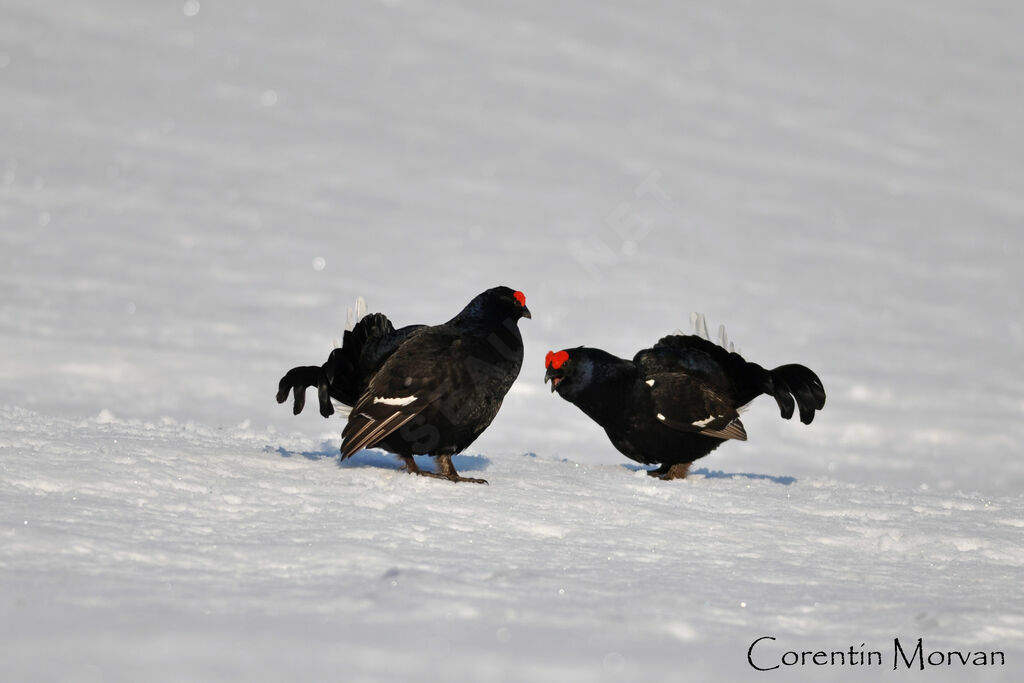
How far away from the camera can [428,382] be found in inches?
221

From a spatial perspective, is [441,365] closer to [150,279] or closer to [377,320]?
[377,320]

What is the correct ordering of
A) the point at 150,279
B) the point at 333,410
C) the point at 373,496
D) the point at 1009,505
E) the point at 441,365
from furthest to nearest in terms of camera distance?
1. the point at 150,279
2. the point at 1009,505
3. the point at 333,410
4. the point at 441,365
5. the point at 373,496

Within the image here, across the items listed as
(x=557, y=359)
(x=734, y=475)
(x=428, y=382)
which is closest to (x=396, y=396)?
(x=428, y=382)

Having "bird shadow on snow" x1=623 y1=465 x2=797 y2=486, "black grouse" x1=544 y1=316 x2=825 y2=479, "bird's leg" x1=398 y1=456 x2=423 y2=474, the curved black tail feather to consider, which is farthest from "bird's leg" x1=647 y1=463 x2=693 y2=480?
Result: "bird's leg" x1=398 y1=456 x2=423 y2=474

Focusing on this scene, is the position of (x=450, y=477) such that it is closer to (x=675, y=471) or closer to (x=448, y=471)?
(x=448, y=471)

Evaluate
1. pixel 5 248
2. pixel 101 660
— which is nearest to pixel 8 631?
pixel 101 660

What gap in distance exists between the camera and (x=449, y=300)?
1533 cm

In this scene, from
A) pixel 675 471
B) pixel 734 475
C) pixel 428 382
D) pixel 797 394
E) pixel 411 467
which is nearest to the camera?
pixel 428 382

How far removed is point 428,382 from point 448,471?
0.56 meters

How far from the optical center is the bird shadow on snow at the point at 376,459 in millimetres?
6344

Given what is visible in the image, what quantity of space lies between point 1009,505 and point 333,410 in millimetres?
3985

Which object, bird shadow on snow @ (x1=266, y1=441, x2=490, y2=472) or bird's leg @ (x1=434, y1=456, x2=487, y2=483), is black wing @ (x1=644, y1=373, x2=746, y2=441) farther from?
bird's leg @ (x1=434, y1=456, x2=487, y2=483)

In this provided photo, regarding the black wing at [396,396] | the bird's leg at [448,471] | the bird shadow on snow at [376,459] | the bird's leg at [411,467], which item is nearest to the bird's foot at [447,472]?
the bird's leg at [448,471]

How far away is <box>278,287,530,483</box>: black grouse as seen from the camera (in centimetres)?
561
